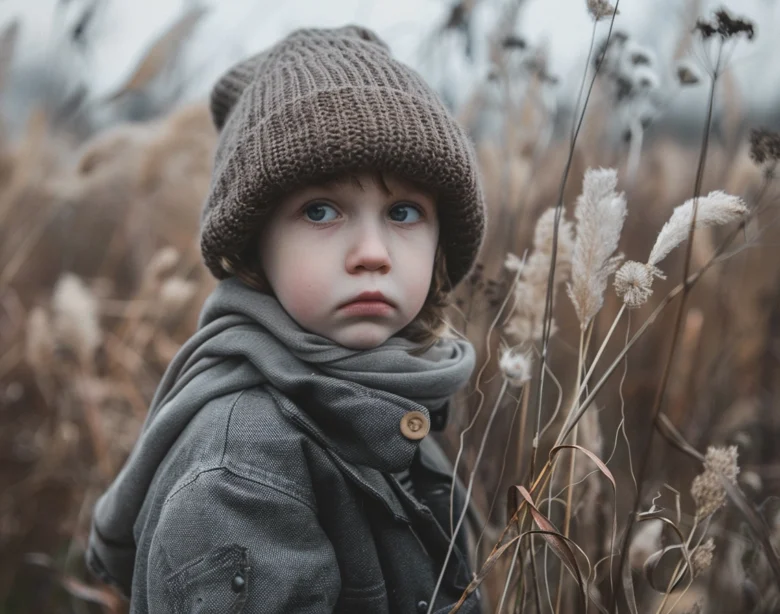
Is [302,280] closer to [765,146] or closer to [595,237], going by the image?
[595,237]

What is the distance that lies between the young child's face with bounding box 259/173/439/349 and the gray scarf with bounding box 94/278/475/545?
31 mm

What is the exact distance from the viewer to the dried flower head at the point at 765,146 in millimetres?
917

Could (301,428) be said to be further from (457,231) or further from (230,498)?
(457,231)

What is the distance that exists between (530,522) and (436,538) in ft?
0.54

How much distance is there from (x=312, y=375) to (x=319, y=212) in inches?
8.3

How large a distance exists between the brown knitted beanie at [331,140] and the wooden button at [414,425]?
31 centimetres

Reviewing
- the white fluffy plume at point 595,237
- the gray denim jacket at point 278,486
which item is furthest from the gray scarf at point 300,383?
the white fluffy plume at point 595,237

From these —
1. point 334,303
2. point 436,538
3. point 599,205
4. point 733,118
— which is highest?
point 733,118

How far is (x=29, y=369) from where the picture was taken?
217 cm

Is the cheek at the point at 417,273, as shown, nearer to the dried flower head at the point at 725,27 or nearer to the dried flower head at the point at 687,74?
the dried flower head at the point at 725,27

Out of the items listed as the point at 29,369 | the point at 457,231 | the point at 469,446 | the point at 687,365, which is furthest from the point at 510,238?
the point at 29,369

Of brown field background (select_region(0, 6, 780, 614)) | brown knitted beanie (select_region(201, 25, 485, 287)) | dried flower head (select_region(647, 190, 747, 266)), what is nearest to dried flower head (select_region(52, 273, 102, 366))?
brown field background (select_region(0, 6, 780, 614))

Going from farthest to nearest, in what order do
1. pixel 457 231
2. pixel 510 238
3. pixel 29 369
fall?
1. pixel 29 369
2. pixel 510 238
3. pixel 457 231

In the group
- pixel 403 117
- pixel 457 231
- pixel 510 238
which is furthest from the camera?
pixel 510 238
